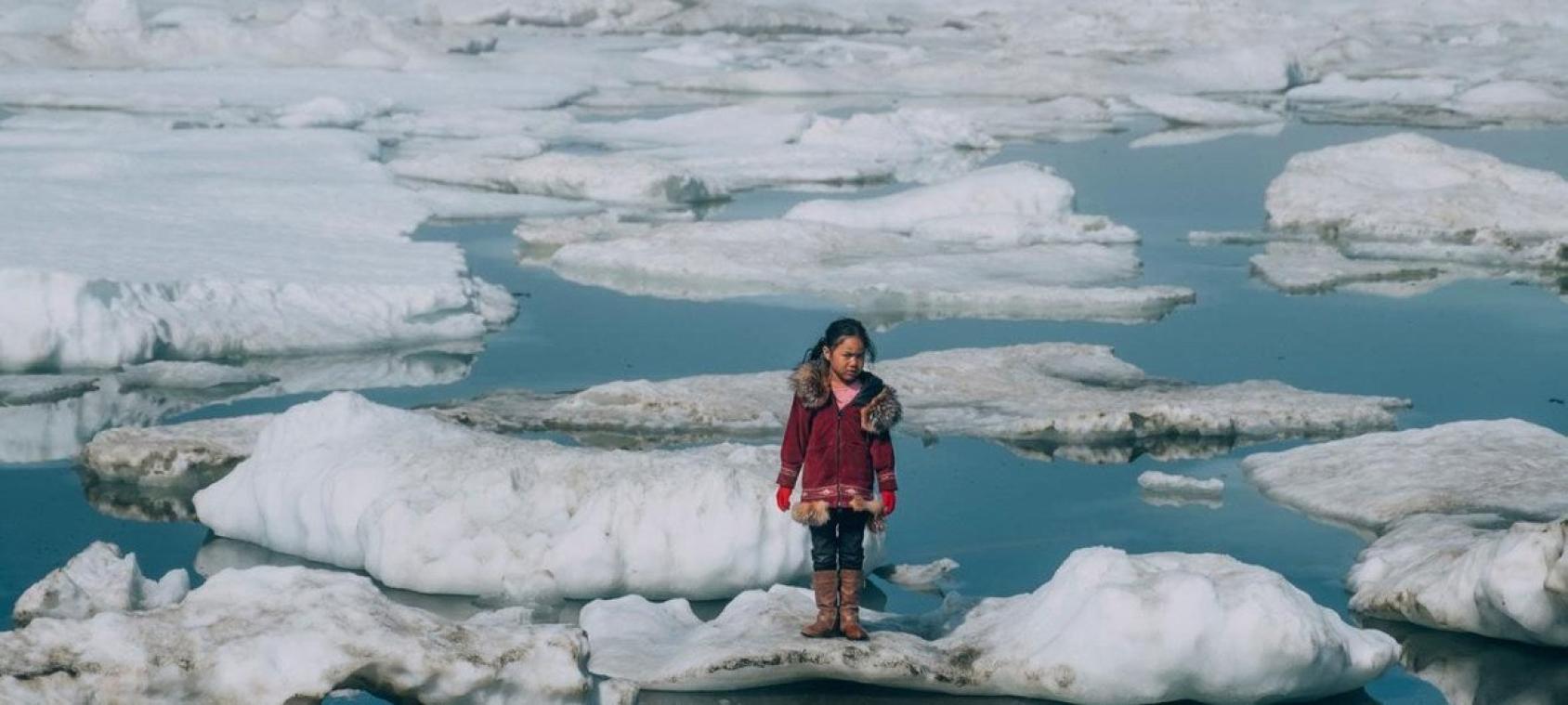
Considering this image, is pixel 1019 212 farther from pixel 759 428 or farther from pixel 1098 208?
pixel 759 428

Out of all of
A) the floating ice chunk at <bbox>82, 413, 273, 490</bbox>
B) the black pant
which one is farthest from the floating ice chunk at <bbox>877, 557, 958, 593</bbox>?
the floating ice chunk at <bbox>82, 413, 273, 490</bbox>

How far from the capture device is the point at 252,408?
8.62m

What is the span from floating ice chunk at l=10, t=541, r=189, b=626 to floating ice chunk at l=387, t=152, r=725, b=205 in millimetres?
9188

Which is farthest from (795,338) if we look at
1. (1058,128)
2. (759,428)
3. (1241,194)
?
(1058,128)

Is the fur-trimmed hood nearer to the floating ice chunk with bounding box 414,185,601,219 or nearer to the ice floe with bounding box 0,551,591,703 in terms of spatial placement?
the ice floe with bounding box 0,551,591,703

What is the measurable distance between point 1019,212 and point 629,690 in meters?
8.97

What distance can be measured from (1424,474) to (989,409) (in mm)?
1791

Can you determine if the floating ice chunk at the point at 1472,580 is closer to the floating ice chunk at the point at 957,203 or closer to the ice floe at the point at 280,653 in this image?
the ice floe at the point at 280,653

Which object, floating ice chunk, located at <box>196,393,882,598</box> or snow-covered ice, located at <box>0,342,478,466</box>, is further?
snow-covered ice, located at <box>0,342,478,466</box>

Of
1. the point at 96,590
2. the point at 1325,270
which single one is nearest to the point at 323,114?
the point at 1325,270

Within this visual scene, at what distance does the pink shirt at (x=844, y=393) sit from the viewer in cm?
513

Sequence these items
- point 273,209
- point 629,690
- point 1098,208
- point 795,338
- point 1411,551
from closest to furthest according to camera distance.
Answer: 1. point 629,690
2. point 1411,551
3. point 795,338
4. point 273,209
5. point 1098,208

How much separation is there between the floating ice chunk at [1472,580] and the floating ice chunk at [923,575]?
3.52ft

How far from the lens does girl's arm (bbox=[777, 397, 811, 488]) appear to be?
5148 mm
